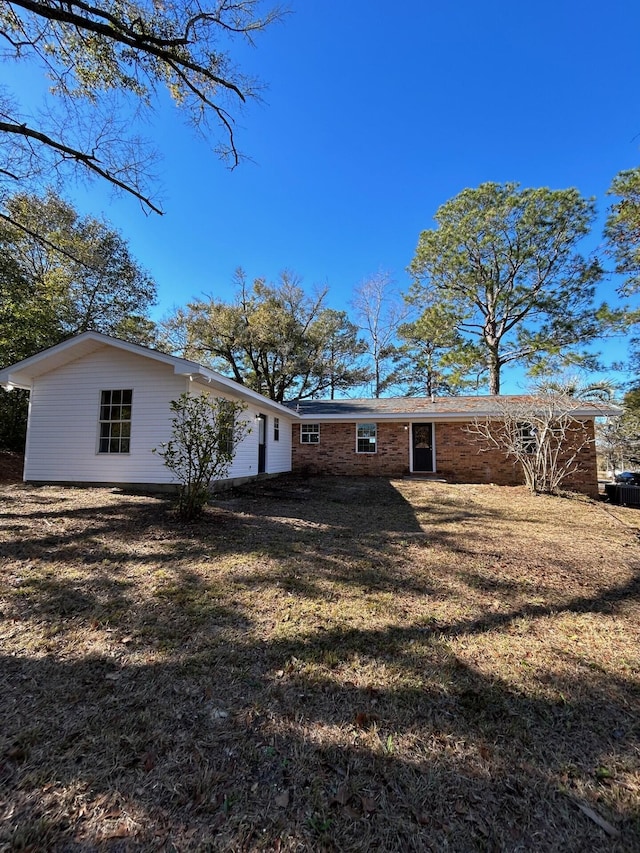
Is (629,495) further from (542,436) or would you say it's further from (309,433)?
(309,433)

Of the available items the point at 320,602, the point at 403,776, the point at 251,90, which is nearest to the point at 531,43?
the point at 251,90

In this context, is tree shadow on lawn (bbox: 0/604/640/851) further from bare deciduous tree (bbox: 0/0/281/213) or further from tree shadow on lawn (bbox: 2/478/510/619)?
bare deciduous tree (bbox: 0/0/281/213)

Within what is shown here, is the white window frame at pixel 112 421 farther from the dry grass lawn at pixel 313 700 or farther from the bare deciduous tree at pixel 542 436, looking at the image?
the bare deciduous tree at pixel 542 436

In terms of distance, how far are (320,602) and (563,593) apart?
7.94 feet

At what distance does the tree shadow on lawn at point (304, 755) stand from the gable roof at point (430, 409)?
10.3 m

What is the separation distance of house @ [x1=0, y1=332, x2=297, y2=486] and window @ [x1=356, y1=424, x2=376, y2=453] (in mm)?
5896

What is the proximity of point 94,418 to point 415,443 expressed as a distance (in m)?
10.4

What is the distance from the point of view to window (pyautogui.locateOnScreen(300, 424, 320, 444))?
581 inches

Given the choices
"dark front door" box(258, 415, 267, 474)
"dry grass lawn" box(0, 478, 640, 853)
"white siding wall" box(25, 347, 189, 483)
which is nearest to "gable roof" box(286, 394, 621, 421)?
"dark front door" box(258, 415, 267, 474)

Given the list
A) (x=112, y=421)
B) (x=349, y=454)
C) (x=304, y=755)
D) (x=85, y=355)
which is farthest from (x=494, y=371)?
(x=304, y=755)

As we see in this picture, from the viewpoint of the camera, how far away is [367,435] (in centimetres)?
1416

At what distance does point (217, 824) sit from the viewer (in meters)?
1.38

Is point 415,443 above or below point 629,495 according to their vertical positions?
above

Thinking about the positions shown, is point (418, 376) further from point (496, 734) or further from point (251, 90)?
point (496, 734)
